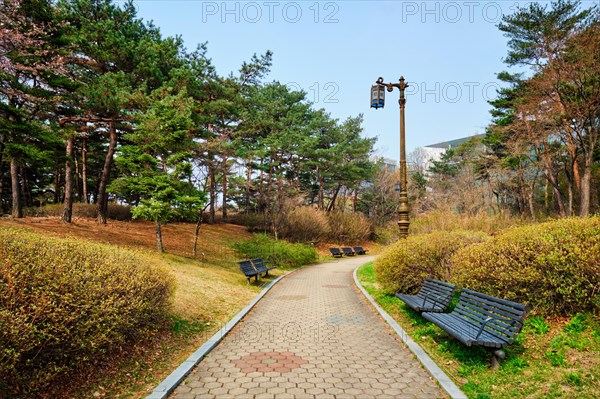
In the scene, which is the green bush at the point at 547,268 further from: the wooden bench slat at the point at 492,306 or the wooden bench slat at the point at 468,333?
the wooden bench slat at the point at 468,333

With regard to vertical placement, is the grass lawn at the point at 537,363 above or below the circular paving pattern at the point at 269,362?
above

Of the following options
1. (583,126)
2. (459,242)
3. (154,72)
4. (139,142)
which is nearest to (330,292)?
(459,242)

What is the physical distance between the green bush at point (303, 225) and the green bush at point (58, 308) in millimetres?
23247

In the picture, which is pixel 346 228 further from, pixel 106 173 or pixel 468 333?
pixel 468 333

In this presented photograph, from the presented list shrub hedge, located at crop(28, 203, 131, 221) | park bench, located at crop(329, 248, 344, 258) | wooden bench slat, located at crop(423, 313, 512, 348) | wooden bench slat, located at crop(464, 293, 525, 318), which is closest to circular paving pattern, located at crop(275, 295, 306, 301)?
wooden bench slat, located at crop(423, 313, 512, 348)

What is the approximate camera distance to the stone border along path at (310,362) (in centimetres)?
405

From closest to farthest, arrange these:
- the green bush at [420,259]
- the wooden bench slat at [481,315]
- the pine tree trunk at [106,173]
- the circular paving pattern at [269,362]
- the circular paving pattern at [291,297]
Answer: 1. the wooden bench slat at [481,315]
2. the circular paving pattern at [269,362]
3. the green bush at [420,259]
4. the circular paving pattern at [291,297]
5. the pine tree trunk at [106,173]

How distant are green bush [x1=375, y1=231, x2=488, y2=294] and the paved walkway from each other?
1118 millimetres

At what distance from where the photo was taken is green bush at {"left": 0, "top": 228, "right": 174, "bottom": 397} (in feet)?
10.6

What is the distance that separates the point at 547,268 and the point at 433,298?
213 centimetres

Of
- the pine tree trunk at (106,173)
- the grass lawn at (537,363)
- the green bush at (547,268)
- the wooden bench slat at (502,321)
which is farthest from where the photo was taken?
the pine tree trunk at (106,173)

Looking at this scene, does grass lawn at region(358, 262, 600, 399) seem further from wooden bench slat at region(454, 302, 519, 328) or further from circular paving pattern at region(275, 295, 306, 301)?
circular paving pattern at region(275, 295, 306, 301)

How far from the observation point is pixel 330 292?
38.0ft

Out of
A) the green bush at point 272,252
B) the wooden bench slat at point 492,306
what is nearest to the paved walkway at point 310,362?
the wooden bench slat at point 492,306
